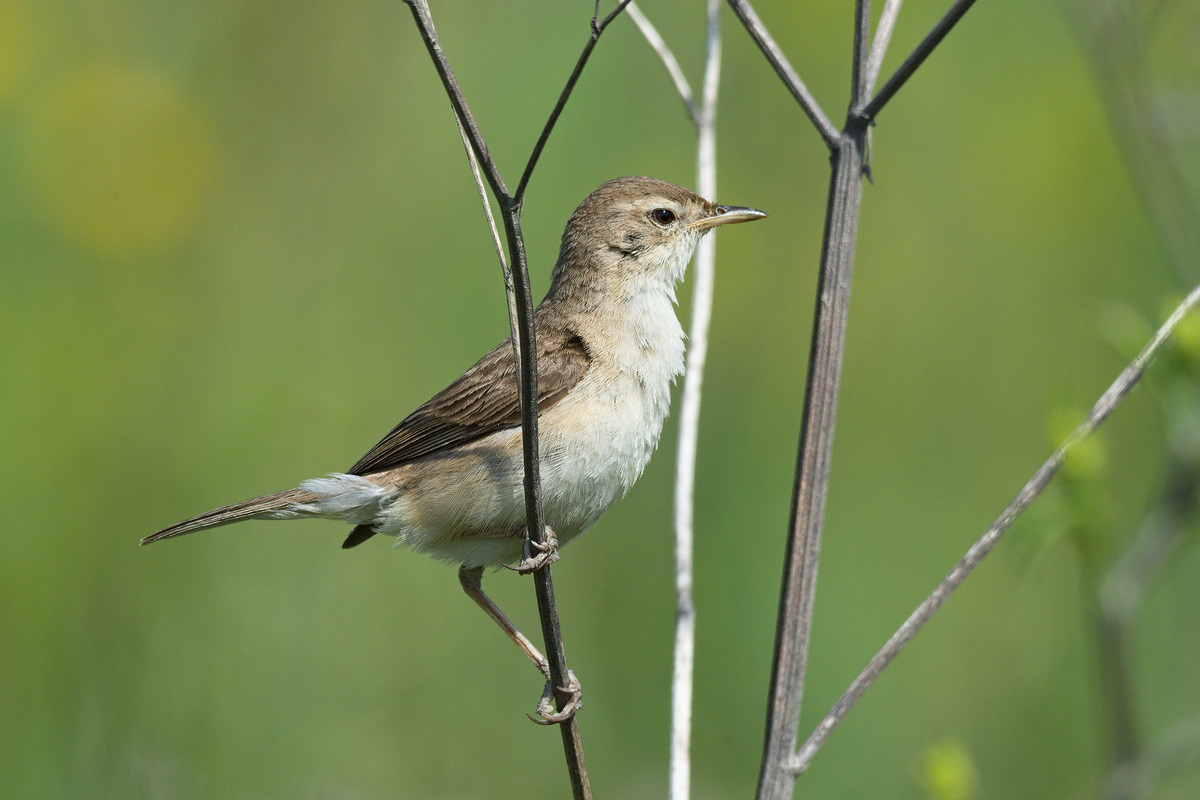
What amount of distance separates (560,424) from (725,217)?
1.23 metres

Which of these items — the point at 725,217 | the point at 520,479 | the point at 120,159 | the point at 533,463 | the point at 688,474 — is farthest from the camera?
the point at 120,159

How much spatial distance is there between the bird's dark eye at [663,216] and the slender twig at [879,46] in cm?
186

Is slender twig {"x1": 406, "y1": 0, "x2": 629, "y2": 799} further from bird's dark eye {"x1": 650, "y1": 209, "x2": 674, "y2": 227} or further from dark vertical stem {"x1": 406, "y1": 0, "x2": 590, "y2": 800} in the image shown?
bird's dark eye {"x1": 650, "y1": 209, "x2": 674, "y2": 227}

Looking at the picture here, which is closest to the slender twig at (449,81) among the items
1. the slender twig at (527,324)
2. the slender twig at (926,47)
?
the slender twig at (527,324)

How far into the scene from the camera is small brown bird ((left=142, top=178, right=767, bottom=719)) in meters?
3.62

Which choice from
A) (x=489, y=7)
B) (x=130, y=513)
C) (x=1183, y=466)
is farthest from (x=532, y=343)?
(x=489, y=7)

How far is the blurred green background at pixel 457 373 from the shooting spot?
4660 mm

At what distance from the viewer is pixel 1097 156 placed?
6.82m

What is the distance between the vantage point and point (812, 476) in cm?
226

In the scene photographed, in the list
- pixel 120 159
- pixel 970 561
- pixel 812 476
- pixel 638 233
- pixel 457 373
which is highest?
pixel 120 159

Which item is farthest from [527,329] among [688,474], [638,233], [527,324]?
[638,233]

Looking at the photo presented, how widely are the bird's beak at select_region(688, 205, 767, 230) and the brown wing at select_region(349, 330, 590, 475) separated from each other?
0.74 metres

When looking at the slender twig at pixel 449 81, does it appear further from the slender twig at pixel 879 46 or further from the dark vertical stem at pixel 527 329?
the slender twig at pixel 879 46

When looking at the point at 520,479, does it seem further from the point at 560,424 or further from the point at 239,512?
the point at 239,512
